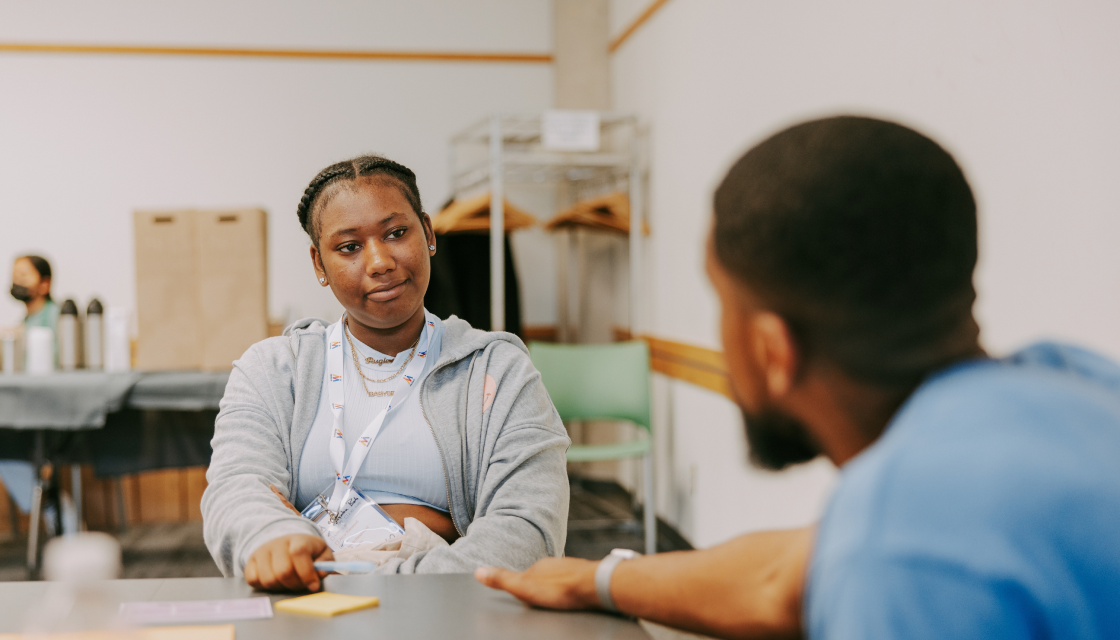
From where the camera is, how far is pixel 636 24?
3887 millimetres

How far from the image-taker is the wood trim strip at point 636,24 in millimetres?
3576

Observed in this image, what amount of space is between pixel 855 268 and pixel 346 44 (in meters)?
4.41

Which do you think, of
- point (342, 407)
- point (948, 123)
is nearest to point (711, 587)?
point (342, 407)

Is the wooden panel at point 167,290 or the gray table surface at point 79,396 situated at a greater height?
the wooden panel at point 167,290

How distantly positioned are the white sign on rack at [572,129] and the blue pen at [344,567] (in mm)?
2818

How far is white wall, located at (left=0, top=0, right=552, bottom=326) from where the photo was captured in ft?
13.6

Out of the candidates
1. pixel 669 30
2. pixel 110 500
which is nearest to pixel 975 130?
pixel 669 30

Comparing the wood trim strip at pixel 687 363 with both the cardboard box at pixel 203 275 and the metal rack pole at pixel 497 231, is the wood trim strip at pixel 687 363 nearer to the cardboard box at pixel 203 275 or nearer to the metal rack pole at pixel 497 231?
the metal rack pole at pixel 497 231

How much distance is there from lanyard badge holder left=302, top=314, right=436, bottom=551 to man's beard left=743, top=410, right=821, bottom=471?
681mm

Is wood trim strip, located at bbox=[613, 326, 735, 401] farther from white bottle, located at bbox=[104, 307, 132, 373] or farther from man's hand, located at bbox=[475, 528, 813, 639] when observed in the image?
white bottle, located at bbox=[104, 307, 132, 373]

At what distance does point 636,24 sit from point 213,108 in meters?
2.36

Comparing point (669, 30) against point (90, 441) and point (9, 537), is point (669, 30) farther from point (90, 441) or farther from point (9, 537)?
point (9, 537)

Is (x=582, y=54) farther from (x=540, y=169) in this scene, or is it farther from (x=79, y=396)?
(x=79, y=396)

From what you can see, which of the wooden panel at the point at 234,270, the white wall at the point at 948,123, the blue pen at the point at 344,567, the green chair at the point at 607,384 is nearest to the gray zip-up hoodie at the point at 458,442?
the blue pen at the point at 344,567
